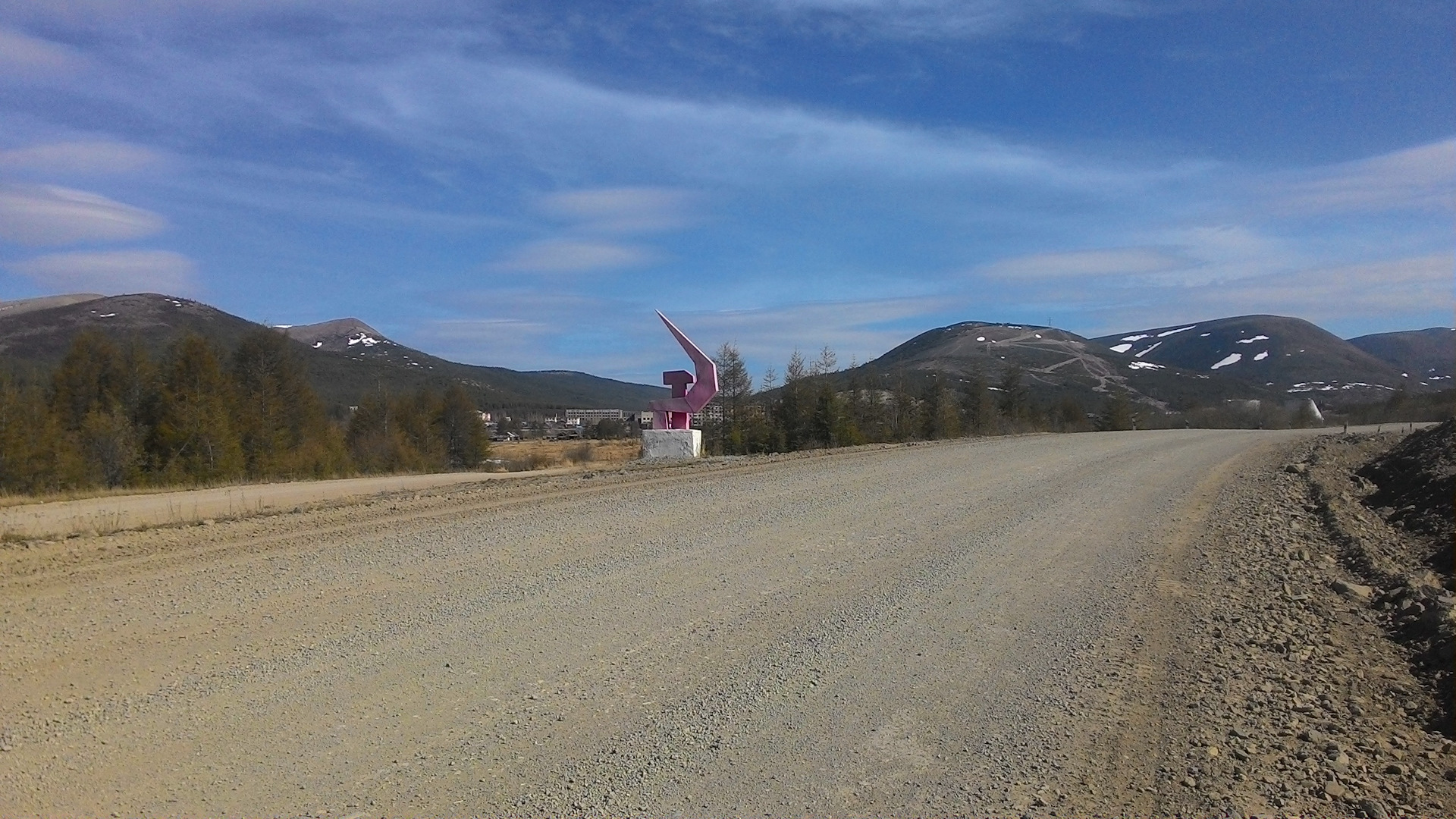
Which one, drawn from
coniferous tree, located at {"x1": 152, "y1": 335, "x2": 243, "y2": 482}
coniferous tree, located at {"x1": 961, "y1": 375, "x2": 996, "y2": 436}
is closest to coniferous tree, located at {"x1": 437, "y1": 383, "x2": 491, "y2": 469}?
coniferous tree, located at {"x1": 152, "y1": 335, "x2": 243, "y2": 482}

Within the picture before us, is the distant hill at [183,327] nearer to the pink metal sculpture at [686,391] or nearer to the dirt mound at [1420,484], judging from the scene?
the pink metal sculpture at [686,391]

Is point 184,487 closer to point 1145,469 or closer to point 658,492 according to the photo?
point 658,492

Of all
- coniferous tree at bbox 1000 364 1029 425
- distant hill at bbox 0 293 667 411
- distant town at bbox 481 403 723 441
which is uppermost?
distant hill at bbox 0 293 667 411

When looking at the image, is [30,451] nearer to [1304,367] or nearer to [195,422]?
[195,422]

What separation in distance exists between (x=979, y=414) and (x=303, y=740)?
57.6m

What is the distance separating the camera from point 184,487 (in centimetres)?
2391

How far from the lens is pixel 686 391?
92.6ft

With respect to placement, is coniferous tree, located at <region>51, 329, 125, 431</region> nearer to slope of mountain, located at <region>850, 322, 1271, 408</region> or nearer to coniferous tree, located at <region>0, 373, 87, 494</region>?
coniferous tree, located at <region>0, 373, 87, 494</region>

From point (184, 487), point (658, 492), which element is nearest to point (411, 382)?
point (184, 487)

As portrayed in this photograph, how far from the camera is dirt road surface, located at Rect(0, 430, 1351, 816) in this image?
4.05 metres

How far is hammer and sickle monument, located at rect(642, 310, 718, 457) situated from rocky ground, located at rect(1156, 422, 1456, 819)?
17.4 metres

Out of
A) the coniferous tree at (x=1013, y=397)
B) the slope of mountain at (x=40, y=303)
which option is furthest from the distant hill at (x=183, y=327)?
the coniferous tree at (x=1013, y=397)

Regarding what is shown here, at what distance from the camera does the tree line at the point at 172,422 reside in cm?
3089

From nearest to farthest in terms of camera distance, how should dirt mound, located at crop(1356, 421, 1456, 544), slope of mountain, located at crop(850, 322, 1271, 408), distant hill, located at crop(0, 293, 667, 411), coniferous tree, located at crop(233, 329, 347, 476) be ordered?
dirt mound, located at crop(1356, 421, 1456, 544), coniferous tree, located at crop(233, 329, 347, 476), distant hill, located at crop(0, 293, 667, 411), slope of mountain, located at crop(850, 322, 1271, 408)
